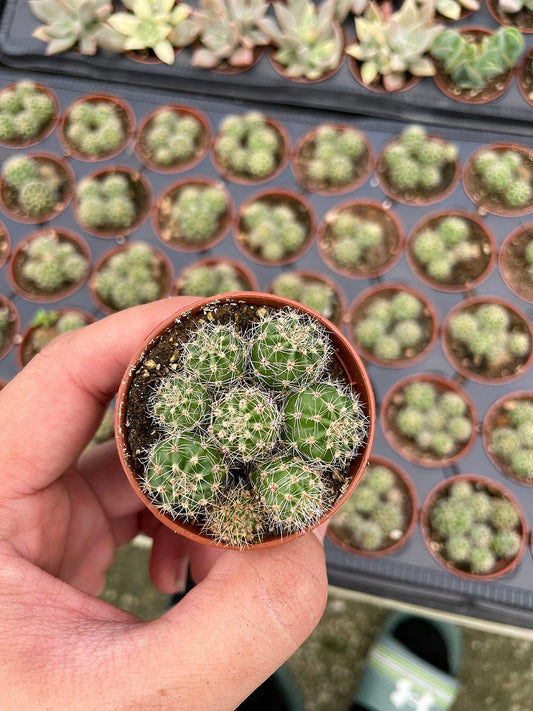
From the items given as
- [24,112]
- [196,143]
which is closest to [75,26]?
[24,112]

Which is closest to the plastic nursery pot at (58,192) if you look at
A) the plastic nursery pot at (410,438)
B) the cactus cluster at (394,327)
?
the cactus cluster at (394,327)

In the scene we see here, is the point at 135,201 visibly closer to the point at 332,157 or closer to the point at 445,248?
the point at 332,157

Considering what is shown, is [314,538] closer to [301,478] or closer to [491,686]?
[301,478]

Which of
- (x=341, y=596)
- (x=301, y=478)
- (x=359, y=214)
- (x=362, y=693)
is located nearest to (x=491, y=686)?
(x=362, y=693)

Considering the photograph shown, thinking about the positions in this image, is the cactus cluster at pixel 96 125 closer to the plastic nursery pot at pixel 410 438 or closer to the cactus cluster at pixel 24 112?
the cactus cluster at pixel 24 112

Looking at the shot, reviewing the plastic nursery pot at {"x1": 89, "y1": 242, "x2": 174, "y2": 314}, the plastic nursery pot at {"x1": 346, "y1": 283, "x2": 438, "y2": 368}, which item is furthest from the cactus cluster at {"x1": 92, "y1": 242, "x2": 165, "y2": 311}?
the plastic nursery pot at {"x1": 346, "y1": 283, "x2": 438, "y2": 368}

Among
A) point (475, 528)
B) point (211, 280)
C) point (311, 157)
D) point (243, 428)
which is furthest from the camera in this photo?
point (311, 157)
